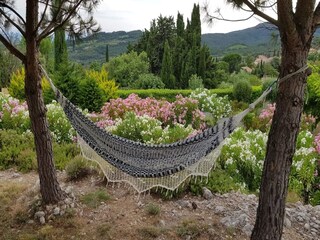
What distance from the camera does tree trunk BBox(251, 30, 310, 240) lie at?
1937 millimetres

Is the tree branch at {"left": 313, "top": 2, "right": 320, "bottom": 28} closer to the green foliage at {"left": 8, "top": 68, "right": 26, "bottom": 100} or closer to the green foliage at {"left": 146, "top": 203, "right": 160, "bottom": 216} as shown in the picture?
the green foliage at {"left": 146, "top": 203, "right": 160, "bottom": 216}

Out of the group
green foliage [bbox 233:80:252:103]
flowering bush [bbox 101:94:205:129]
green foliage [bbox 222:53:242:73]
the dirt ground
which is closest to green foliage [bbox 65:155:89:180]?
the dirt ground

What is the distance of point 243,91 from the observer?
11.6 meters

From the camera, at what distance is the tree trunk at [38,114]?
2625mm

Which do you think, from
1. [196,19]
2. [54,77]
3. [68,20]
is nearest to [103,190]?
[68,20]

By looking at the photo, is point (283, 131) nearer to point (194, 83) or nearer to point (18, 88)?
point (18, 88)

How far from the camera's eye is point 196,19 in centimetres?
1889

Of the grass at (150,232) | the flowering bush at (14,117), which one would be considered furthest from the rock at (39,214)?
the flowering bush at (14,117)

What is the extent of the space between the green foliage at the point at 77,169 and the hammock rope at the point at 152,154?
0.66 metres

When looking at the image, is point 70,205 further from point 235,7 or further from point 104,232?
point 235,7

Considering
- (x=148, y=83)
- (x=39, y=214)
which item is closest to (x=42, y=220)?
(x=39, y=214)

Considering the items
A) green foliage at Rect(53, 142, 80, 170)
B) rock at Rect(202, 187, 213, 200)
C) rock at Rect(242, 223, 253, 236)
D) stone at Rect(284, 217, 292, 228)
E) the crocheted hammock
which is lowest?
stone at Rect(284, 217, 292, 228)

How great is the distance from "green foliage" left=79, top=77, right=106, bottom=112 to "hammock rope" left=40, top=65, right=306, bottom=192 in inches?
213

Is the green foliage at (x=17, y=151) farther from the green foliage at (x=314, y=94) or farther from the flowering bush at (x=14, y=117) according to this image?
the green foliage at (x=314, y=94)
